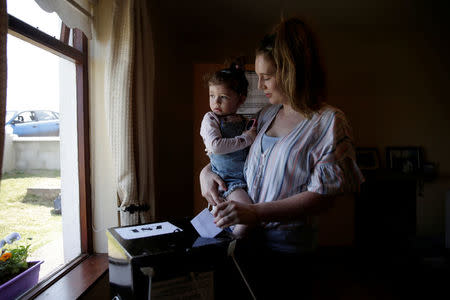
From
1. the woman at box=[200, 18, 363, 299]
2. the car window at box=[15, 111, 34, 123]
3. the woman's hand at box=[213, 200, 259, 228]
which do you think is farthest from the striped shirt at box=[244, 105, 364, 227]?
the car window at box=[15, 111, 34, 123]

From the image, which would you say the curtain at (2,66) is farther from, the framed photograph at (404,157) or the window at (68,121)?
the framed photograph at (404,157)

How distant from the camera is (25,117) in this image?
150 centimetres

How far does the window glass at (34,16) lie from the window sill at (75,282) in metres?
1.18

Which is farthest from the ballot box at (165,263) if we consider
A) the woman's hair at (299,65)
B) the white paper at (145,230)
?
the woman's hair at (299,65)

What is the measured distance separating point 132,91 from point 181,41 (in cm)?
211

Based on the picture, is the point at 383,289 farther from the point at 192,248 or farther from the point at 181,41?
the point at 181,41

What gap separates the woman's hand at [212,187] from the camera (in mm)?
1184

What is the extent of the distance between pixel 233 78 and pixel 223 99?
0.34 feet

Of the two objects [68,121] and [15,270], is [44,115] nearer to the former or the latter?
[68,121]

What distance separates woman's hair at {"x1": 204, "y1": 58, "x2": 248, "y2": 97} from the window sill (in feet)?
3.68

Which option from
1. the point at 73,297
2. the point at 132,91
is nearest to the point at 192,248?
the point at 73,297

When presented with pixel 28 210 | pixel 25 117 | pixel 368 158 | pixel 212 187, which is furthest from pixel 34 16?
pixel 368 158

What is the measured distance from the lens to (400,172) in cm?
341

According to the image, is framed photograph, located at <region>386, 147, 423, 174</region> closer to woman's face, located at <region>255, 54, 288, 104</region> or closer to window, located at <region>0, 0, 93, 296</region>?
woman's face, located at <region>255, 54, 288, 104</region>
